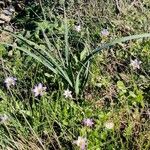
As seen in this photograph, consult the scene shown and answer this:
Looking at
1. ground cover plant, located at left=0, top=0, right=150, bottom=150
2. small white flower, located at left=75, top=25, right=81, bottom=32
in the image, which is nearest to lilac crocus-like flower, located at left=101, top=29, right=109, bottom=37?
ground cover plant, located at left=0, top=0, right=150, bottom=150

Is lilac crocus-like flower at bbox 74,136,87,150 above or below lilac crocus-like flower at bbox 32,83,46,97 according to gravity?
below

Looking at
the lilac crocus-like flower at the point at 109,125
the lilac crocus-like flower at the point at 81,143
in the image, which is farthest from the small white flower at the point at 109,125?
the lilac crocus-like flower at the point at 81,143

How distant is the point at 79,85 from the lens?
2164 mm

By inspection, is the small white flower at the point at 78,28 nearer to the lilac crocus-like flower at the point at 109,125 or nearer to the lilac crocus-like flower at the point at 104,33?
the lilac crocus-like flower at the point at 104,33

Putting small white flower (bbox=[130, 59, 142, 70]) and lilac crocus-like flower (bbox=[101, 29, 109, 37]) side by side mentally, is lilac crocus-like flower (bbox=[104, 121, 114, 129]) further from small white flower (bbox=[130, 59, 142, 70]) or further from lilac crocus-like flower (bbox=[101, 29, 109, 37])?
lilac crocus-like flower (bbox=[101, 29, 109, 37])

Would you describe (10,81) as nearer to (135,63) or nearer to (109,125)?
(109,125)

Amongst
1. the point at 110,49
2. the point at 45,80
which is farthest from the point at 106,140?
the point at 110,49

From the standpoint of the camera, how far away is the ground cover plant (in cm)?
192

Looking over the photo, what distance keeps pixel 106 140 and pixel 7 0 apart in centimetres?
153

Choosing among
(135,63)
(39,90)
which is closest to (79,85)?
(39,90)

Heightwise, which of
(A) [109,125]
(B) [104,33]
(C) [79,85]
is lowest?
(A) [109,125]

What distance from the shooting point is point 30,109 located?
207 centimetres

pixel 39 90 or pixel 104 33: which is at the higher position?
pixel 104 33

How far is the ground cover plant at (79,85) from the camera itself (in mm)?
1915
